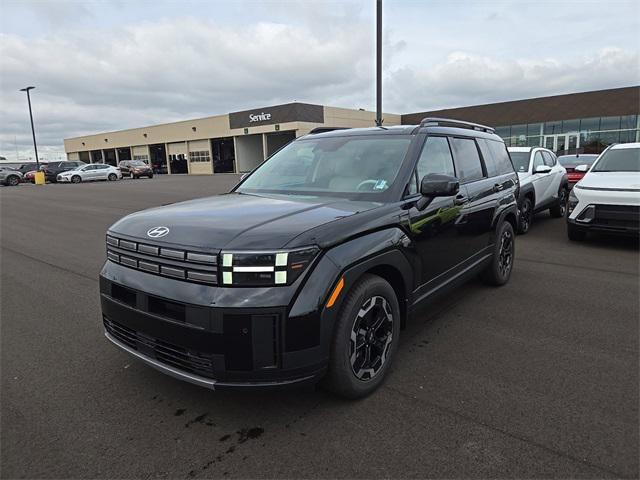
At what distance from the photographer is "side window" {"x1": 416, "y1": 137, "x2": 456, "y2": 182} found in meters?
3.75

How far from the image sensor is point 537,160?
984 cm

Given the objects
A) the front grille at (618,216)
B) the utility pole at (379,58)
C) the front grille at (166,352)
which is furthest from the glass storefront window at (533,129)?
the front grille at (166,352)

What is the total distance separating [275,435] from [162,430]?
2.32ft

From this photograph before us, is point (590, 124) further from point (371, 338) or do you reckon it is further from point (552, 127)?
point (371, 338)

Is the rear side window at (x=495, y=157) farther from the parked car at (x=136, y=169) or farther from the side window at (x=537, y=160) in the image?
the parked car at (x=136, y=169)

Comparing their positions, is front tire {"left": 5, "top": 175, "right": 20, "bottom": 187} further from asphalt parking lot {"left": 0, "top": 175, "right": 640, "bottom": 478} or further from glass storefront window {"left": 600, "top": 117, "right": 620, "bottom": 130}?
glass storefront window {"left": 600, "top": 117, "right": 620, "bottom": 130}

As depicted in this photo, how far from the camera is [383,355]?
3.12 m

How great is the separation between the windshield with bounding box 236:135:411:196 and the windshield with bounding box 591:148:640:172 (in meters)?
6.55

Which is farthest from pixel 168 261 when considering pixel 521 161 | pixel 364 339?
pixel 521 161

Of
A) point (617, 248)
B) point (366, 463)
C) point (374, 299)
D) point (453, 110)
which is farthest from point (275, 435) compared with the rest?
point (453, 110)

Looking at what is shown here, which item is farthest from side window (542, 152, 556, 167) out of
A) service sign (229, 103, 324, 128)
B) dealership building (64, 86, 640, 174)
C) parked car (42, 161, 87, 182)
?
parked car (42, 161, 87, 182)

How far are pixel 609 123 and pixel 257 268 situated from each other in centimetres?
4178

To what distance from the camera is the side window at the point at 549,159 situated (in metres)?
10.4

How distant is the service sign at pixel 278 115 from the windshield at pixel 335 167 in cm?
4107
